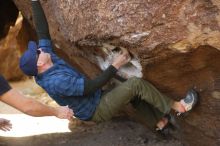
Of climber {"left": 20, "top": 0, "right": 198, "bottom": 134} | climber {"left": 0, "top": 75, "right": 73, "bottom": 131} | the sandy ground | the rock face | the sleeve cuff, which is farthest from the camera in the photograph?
the sandy ground

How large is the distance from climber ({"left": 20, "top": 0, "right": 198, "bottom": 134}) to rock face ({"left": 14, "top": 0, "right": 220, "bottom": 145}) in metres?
0.16

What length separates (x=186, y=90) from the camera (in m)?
4.53

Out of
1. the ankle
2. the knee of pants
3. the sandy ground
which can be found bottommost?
the sandy ground

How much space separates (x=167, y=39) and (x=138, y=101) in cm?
92

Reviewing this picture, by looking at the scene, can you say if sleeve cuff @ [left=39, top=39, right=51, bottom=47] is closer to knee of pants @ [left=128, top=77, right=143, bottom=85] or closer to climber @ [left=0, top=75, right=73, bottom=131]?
knee of pants @ [left=128, top=77, right=143, bottom=85]

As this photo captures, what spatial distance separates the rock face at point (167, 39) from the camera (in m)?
3.96

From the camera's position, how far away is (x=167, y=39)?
4.09 metres

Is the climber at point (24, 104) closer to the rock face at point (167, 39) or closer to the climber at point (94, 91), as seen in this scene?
the climber at point (94, 91)

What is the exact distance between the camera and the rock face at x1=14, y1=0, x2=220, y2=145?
3965 millimetres

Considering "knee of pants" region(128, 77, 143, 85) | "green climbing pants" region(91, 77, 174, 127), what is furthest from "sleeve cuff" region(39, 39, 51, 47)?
"knee of pants" region(128, 77, 143, 85)

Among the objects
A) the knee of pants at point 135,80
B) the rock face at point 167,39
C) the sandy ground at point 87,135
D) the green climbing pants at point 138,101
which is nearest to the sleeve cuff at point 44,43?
the rock face at point 167,39

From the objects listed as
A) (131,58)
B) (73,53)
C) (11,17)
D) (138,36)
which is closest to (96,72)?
(73,53)

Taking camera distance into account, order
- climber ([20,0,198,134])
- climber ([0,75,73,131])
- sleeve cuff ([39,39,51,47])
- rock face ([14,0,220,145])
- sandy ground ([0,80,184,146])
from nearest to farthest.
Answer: climber ([0,75,73,131]), rock face ([14,0,220,145]), climber ([20,0,198,134]), sleeve cuff ([39,39,51,47]), sandy ground ([0,80,184,146])

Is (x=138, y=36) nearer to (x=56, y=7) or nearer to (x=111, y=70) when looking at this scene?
(x=111, y=70)
